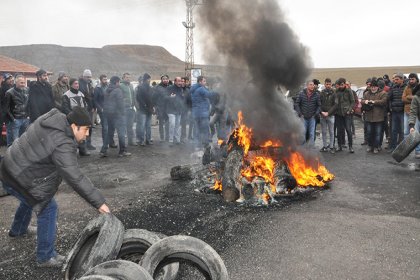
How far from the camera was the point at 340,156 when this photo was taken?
1072 centimetres

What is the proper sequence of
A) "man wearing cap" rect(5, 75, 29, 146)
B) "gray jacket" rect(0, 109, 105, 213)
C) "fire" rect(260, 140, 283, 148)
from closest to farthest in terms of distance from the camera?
"gray jacket" rect(0, 109, 105, 213) → "fire" rect(260, 140, 283, 148) → "man wearing cap" rect(5, 75, 29, 146)

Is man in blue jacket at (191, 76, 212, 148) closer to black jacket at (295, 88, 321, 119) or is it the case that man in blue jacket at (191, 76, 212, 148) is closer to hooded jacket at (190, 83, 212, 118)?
hooded jacket at (190, 83, 212, 118)

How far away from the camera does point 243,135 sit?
8078 millimetres

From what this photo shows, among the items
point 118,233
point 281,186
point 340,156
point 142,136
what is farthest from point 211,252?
point 142,136

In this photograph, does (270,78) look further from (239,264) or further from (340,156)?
(239,264)

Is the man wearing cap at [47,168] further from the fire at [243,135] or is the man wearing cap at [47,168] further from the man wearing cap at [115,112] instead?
the man wearing cap at [115,112]

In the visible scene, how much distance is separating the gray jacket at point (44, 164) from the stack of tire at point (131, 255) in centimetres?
40

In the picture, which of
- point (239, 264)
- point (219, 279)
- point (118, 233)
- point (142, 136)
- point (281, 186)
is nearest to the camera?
point (219, 279)

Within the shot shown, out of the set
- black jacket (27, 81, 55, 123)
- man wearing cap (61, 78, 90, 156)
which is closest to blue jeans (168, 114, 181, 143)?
man wearing cap (61, 78, 90, 156)

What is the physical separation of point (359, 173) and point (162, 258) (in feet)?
22.2

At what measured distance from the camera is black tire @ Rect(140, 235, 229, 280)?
10.9 feet

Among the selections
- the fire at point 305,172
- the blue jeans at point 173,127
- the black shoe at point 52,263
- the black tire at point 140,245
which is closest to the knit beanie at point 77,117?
the black tire at point 140,245

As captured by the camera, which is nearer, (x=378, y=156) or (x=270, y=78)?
(x=270, y=78)

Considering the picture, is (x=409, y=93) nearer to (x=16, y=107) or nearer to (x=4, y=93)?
(x=16, y=107)
